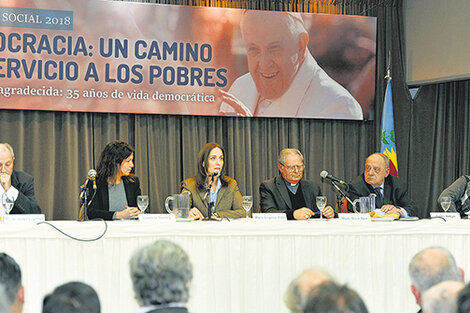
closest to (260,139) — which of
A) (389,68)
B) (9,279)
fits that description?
(389,68)

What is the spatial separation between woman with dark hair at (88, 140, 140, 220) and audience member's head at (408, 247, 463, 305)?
272cm

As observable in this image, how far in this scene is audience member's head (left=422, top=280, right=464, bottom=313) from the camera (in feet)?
5.01

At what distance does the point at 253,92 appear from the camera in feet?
20.4

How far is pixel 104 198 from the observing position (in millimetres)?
4512

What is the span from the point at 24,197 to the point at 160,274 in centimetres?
240

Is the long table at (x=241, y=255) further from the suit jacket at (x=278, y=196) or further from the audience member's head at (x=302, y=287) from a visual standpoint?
the audience member's head at (x=302, y=287)

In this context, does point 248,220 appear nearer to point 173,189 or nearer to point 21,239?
point 21,239

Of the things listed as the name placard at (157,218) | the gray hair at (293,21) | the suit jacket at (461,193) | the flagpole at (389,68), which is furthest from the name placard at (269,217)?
the flagpole at (389,68)

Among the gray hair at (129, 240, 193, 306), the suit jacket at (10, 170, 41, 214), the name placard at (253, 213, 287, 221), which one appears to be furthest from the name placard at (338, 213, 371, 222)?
the gray hair at (129, 240, 193, 306)

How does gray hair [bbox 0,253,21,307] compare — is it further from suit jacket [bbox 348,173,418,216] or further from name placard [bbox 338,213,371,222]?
suit jacket [bbox 348,173,418,216]

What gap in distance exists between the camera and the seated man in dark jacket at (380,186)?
5.07 metres

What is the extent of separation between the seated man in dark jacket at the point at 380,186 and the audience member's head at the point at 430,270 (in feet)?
9.75

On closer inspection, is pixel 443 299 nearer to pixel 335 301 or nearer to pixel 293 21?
pixel 335 301

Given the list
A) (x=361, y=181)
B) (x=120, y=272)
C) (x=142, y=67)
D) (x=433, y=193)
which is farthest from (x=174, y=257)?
(x=433, y=193)
